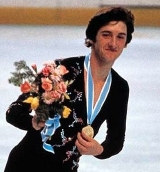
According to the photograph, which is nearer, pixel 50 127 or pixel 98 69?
pixel 50 127

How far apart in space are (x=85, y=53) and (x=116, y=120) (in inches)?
158

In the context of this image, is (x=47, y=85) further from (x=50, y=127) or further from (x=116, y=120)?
(x=116, y=120)

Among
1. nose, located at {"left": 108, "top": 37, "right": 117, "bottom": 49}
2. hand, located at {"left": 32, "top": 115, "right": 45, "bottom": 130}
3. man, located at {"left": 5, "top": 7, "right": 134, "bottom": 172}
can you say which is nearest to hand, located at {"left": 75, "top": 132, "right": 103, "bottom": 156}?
man, located at {"left": 5, "top": 7, "right": 134, "bottom": 172}

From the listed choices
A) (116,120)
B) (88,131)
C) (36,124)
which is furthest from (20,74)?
(116,120)

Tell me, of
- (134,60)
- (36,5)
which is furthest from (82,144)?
(36,5)

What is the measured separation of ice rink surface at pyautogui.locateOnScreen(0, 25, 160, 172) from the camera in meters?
3.23

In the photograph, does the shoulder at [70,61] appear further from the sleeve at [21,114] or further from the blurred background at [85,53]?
the blurred background at [85,53]

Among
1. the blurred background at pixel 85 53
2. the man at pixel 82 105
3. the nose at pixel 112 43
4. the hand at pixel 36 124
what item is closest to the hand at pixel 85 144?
the man at pixel 82 105

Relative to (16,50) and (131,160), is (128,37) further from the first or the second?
(16,50)

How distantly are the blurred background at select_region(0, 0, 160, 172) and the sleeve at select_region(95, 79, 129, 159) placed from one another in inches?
18.3

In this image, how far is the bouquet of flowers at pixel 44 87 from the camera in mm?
1578

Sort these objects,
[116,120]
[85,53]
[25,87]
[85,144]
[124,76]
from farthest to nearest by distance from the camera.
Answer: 1. [85,53]
2. [124,76]
3. [116,120]
4. [85,144]
5. [25,87]

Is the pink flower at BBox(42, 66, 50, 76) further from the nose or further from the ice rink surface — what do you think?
the ice rink surface

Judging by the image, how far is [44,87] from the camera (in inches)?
62.2
